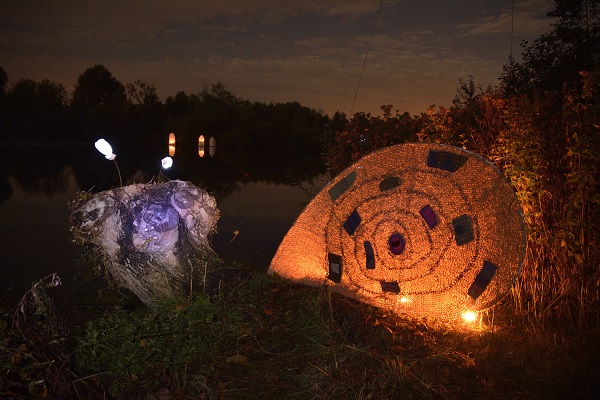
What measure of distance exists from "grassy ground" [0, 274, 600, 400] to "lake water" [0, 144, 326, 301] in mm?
1622

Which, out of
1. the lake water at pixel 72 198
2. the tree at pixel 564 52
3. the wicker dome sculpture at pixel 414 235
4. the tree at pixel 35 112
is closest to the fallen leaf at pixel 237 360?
the wicker dome sculpture at pixel 414 235

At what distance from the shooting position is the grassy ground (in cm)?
308

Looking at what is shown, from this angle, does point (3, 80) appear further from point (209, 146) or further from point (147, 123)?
point (209, 146)

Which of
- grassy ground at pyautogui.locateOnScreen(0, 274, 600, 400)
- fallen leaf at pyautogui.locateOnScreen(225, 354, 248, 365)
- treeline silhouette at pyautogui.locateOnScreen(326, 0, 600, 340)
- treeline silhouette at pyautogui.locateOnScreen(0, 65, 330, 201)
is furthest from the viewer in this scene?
treeline silhouette at pyautogui.locateOnScreen(0, 65, 330, 201)

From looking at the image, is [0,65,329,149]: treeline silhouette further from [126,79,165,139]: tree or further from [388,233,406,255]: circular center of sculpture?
[388,233,406,255]: circular center of sculpture

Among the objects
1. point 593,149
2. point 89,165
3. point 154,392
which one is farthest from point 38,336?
point 89,165

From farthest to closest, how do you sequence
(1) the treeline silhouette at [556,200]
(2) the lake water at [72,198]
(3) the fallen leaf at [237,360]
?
(2) the lake water at [72,198]
(1) the treeline silhouette at [556,200]
(3) the fallen leaf at [237,360]

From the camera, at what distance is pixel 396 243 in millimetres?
4727

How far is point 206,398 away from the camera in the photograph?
316 cm

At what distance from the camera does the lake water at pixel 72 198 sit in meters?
8.29

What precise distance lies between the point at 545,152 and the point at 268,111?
161ft

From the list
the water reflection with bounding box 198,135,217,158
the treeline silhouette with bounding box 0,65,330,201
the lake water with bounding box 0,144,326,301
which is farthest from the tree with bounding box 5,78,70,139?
the lake water with bounding box 0,144,326,301

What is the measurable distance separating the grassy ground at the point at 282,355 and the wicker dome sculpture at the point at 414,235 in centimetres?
33

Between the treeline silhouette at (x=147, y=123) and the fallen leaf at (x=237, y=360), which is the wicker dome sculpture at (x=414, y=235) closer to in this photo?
the fallen leaf at (x=237, y=360)
